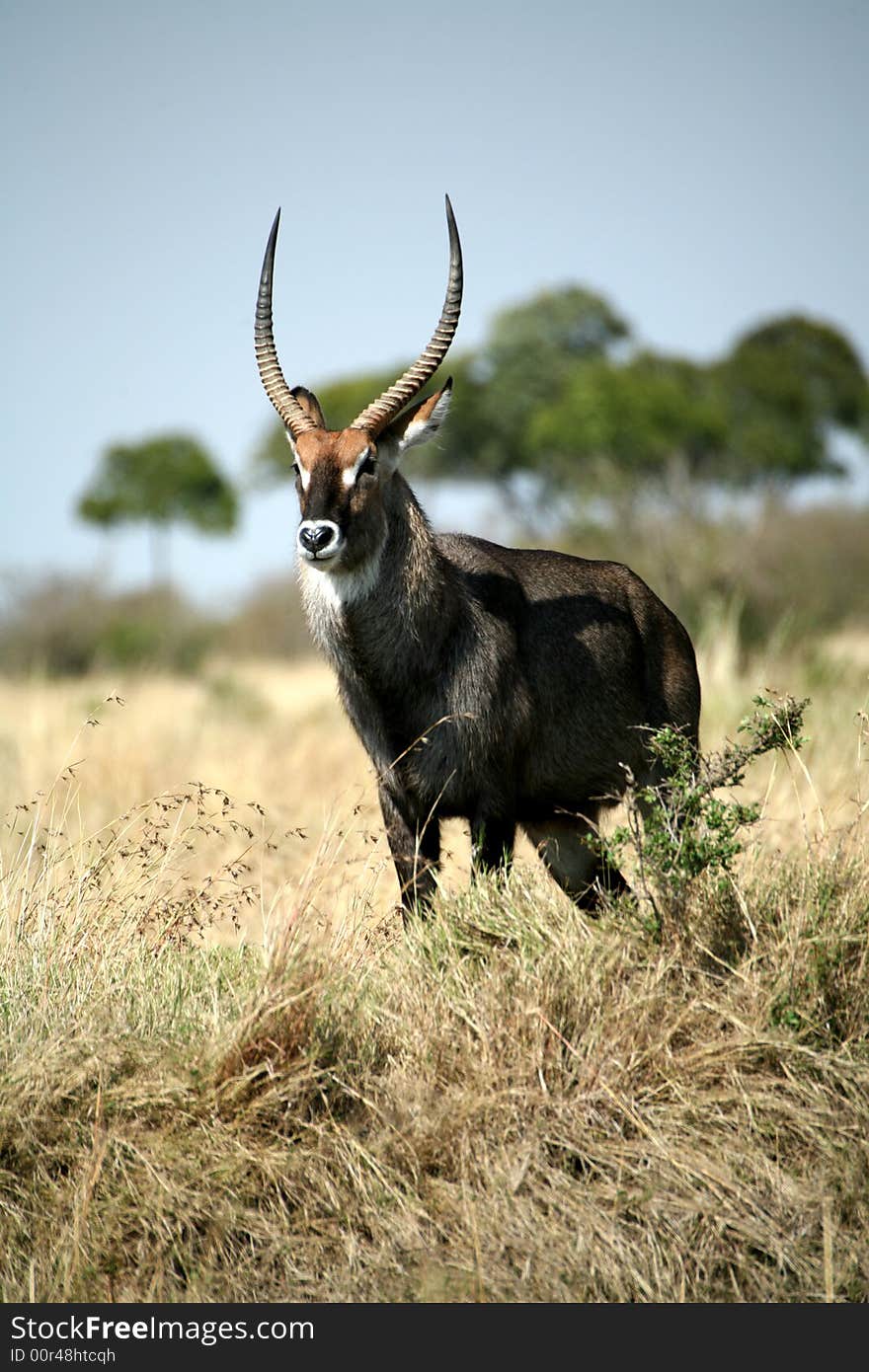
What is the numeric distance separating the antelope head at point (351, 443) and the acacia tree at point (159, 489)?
39359 millimetres

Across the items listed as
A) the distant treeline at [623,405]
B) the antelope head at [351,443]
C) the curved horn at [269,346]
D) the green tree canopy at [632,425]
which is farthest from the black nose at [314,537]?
the green tree canopy at [632,425]

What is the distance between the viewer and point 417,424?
16.7 feet

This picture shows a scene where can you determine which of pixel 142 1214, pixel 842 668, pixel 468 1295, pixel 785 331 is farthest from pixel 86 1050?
pixel 785 331

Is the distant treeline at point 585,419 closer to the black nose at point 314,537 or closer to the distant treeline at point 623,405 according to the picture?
the distant treeline at point 623,405

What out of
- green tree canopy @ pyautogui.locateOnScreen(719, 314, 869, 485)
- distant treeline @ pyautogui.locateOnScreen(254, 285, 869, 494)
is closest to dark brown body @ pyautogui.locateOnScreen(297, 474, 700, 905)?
distant treeline @ pyautogui.locateOnScreen(254, 285, 869, 494)

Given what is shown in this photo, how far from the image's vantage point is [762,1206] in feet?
11.5

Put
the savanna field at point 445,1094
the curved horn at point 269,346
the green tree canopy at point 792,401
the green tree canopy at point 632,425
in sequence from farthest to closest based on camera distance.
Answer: the green tree canopy at point 792,401 → the green tree canopy at point 632,425 → the curved horn at point 269,346 → the savanna field at point 445,1094

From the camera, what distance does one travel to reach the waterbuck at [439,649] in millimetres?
4840

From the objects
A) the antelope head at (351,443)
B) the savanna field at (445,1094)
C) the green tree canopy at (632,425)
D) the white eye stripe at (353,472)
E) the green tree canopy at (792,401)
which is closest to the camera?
the savanna field at (445,1094)

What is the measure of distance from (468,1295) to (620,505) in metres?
17.2

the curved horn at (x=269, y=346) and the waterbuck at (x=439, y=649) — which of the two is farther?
the curved horn at (x=269, y=346)

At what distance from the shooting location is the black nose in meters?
4.59

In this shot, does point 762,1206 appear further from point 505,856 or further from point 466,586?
point 466,586

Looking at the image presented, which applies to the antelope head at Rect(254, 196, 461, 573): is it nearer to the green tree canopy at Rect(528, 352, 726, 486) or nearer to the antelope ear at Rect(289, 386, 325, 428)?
the antelope ear at Rect(289, 386, 325, 428)
